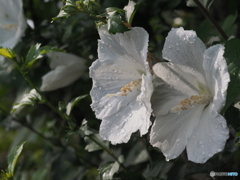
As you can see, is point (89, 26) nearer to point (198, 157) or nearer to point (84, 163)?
point (84, 163)

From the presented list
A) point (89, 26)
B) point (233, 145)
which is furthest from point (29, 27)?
point (233, 145)

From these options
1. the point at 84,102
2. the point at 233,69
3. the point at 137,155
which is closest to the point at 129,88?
the point at 233,69

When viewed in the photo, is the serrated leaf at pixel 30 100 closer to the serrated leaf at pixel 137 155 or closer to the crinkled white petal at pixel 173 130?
the crinkled white petal at pixel 173 130

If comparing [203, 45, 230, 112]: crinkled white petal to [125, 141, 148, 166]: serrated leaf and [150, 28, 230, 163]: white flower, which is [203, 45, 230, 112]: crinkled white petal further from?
[125, 141, 148, 166]: serrated leaf

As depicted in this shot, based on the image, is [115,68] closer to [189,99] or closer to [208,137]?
[189,99]

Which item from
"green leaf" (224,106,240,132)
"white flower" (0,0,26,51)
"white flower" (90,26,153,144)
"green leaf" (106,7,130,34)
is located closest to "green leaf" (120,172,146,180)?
"white flower" (90,26,153,144)
